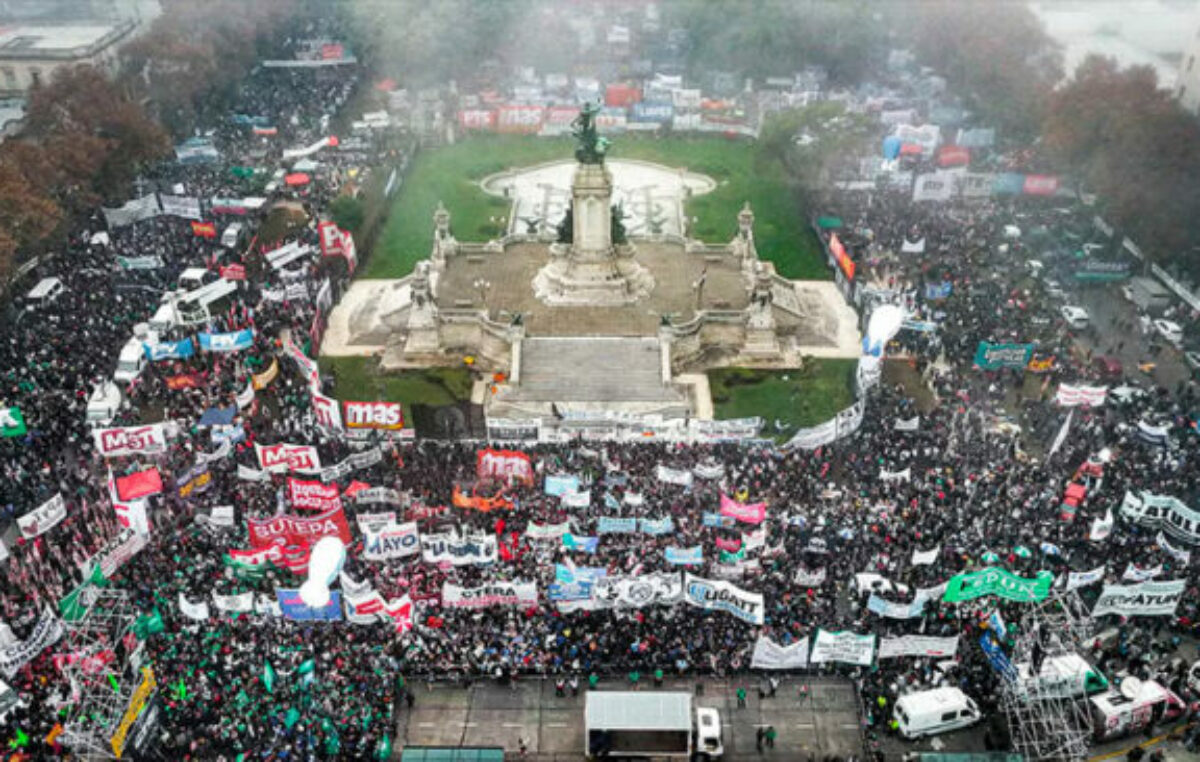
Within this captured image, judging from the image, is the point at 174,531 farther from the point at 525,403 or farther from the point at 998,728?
the point at 998,728

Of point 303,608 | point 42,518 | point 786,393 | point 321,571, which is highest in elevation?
point 321,571

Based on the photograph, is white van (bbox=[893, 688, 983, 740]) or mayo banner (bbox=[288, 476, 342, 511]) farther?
mayo banner (bbox=[288, 476, 342, 511])

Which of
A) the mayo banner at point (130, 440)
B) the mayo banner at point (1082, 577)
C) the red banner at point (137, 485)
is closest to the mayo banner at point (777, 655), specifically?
the mayo banner at point (1082, 577)

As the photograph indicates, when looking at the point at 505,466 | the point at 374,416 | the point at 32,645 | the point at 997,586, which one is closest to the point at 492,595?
the point at 505,466

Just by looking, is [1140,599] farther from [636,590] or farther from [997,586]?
[636,590]

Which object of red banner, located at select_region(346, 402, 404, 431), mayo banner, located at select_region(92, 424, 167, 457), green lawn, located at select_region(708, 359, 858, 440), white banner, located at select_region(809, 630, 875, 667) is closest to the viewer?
white banner, located at select_region(809, 630, 875, 667)

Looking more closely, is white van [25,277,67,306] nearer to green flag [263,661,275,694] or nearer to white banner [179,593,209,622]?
white banner [179,593,209,622]

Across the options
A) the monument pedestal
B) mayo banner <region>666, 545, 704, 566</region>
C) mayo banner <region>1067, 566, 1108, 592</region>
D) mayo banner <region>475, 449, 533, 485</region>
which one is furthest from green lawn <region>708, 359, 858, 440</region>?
mayo banner <region>1067, 566, 1108, 592</region>
